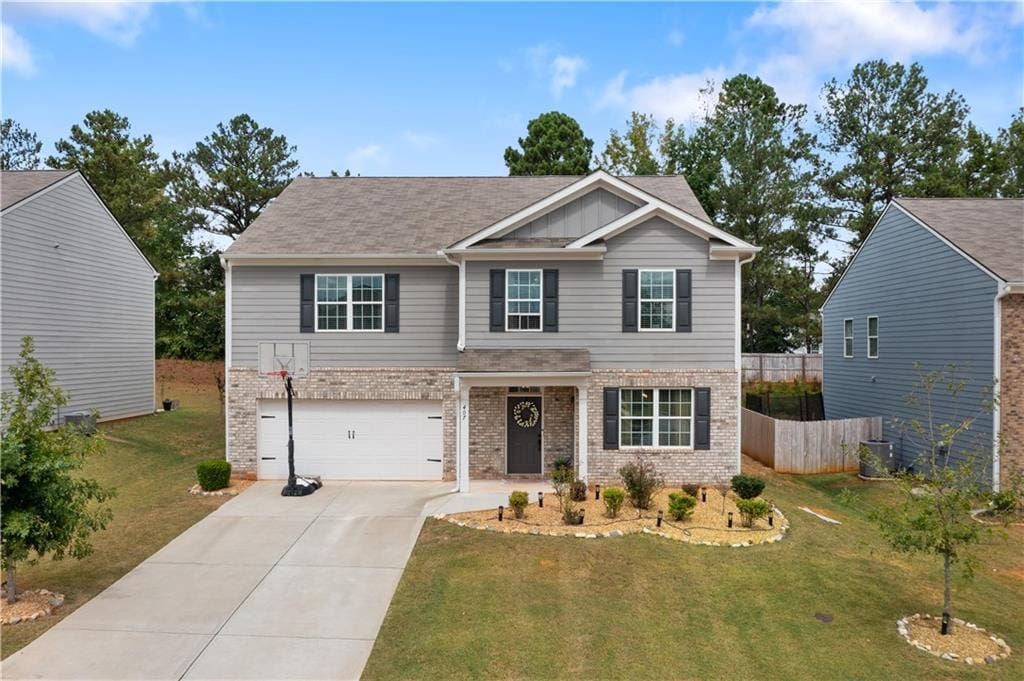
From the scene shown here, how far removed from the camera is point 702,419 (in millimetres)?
14016

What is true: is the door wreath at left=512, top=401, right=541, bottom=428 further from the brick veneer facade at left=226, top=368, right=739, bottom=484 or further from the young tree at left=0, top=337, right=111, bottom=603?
the young tree at left=0, top=337, right=111, bottom=603

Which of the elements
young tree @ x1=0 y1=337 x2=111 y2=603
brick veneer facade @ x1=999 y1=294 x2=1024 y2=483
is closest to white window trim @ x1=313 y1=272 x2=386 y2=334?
young tree @ x1=0 y1=337 x2=111 y2=603

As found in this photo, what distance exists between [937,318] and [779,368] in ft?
51.6

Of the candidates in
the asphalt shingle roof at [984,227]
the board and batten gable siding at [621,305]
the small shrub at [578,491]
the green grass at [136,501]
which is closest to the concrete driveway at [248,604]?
the green grass at [136,501]

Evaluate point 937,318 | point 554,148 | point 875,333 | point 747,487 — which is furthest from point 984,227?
point 554,148

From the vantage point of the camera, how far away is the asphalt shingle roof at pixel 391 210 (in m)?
15.1

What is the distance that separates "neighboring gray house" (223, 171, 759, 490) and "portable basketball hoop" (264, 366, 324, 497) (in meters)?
0.18

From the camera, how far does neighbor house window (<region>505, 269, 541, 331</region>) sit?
46.5ft

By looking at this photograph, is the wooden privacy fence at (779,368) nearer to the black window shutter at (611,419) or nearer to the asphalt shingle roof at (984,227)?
the asphalt shingle roof at (984,227)

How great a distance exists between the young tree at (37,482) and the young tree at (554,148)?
31590 mm

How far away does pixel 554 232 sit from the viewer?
14.4 metres

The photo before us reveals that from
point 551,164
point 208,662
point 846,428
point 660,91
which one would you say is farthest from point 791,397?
point 208,662

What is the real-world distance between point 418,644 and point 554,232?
962cm

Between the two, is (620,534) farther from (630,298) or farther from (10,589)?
(10,589)
